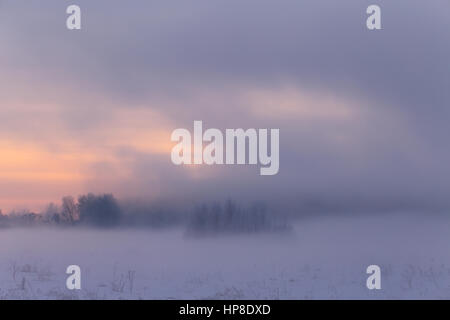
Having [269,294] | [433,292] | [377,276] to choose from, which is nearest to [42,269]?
[269,294]

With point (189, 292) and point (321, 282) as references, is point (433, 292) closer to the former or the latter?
point (321, 282)

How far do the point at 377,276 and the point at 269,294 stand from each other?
6.44ft

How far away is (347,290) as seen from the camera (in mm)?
12703

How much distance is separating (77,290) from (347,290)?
4686mm

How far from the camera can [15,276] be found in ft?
42.9

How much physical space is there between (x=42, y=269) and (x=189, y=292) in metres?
2.72

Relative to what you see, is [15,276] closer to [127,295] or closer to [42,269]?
[42,269]
